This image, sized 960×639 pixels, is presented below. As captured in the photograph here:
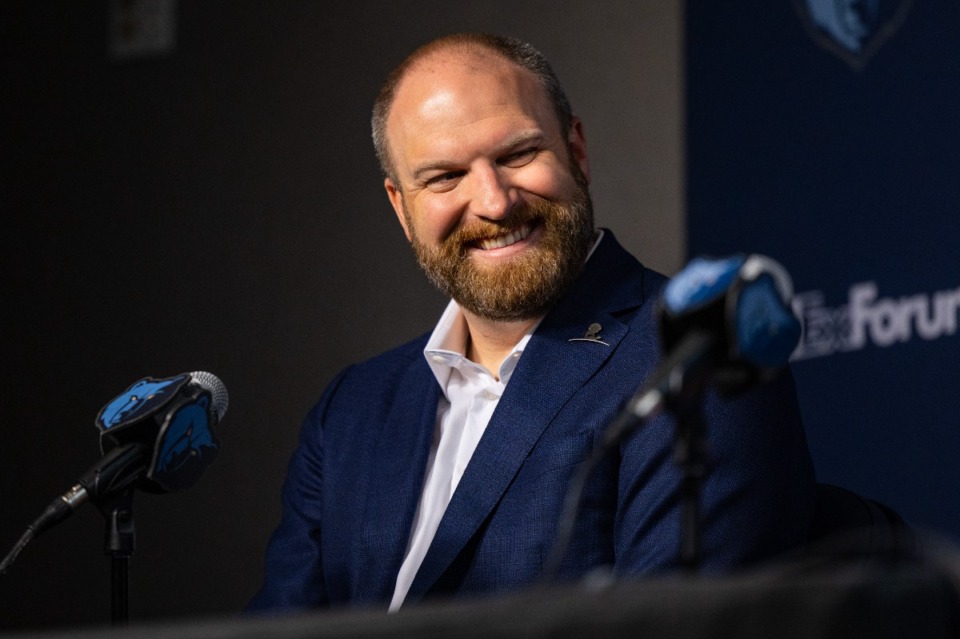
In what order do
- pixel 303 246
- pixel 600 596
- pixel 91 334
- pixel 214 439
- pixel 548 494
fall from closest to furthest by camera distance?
pixel 600 596, pixel 214 439, pixel 548 494, pixel 303 246, pixel 91 334

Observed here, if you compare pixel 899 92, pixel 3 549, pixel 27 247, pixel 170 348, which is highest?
pixel 899 92

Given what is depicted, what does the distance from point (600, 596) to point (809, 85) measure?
208 cm

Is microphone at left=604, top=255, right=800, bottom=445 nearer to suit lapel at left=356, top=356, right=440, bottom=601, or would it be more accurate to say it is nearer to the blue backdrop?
suit lapel at left=356, top=356, right=440, bottom=601

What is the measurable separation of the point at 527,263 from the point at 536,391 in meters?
0.22

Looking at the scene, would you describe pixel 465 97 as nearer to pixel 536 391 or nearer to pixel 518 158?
pixel 518 158

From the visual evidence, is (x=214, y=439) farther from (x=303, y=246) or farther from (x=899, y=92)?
(x=303, y=246)

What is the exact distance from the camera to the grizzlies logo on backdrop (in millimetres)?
2504

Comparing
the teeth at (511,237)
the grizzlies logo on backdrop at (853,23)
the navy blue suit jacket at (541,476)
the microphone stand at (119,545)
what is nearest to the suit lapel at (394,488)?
the navy blue suit jacket at (541,476)

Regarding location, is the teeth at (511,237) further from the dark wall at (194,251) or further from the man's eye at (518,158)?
the dark wall at (194,251)

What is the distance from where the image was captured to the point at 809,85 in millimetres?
2645

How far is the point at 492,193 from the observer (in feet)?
6.48

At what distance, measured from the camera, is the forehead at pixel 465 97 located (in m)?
2.01

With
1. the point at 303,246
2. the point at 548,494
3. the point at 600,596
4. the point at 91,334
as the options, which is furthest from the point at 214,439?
the point at 91,334

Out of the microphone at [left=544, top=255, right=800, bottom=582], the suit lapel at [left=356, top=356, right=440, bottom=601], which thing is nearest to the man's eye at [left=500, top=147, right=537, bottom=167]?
the suit lapel at [left=356, top=356, right=440, bottom=601]
